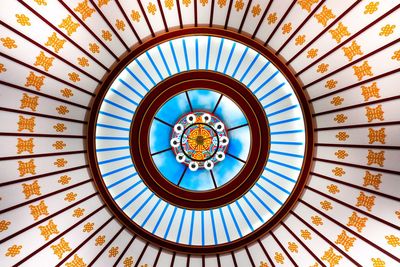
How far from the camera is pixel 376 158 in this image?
631 centimetres

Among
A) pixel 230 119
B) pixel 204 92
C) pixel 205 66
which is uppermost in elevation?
pixel 205 66

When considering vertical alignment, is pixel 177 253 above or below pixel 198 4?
below

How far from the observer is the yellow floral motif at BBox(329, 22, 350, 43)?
18.7 feet

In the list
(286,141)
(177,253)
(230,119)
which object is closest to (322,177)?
(286,141)

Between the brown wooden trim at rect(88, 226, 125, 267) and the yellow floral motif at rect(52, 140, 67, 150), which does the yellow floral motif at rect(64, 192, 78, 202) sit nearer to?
the yellow floral motif at rect(52, 140, 67, 150)

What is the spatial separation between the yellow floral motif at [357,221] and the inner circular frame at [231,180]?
2.19 m

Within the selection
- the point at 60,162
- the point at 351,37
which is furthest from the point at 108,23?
the point at 351,37

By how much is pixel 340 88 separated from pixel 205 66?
9.83 feet

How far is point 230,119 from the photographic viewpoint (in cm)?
770

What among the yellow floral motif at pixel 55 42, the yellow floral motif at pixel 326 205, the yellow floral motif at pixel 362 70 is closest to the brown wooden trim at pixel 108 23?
the yellow floral motif at pixel 55 42

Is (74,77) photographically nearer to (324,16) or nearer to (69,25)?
(69,25)

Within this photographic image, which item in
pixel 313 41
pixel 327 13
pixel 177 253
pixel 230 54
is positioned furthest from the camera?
pixel 177 253

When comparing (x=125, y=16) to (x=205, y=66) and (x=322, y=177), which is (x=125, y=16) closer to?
(x=205, y=66)

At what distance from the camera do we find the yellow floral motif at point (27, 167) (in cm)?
619
